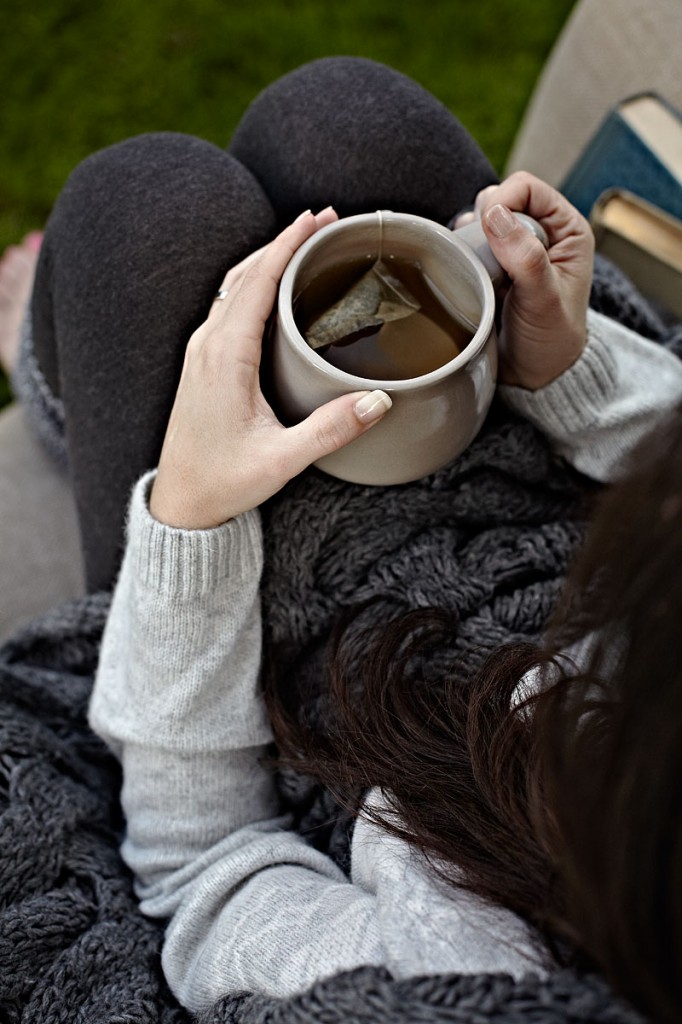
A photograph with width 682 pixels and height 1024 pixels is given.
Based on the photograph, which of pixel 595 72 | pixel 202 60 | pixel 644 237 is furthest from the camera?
pixel 202 60

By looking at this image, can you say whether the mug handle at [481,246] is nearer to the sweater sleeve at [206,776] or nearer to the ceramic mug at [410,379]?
the ceramic mug at [410,379]

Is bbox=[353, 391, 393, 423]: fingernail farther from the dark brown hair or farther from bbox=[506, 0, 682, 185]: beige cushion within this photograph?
bbox=[506, 0, 682, 185]: beige cushion

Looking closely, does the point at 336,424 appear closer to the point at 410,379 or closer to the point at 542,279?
the point at 410,379

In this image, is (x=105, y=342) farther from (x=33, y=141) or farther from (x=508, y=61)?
(x=508, y=61)

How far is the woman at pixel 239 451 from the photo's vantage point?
54cm

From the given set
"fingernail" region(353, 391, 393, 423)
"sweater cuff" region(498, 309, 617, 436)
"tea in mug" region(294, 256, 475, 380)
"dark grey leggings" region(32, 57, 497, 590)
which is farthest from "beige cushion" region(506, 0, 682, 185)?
"fingernail" region(353, 391, 393, 423)

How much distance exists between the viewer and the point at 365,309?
572mm

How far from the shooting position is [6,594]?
85cm

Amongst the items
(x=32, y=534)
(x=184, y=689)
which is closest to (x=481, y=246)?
(x=184, y=689)

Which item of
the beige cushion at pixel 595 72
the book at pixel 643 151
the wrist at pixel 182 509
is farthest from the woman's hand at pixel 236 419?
the beige cushion at pixel 595 72

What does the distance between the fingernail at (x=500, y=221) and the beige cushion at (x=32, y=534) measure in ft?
1.80

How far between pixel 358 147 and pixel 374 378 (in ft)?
0.84

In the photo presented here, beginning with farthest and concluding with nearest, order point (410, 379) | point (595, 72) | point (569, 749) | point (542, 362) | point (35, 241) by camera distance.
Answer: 1. point (35, 241)
2. point (595, 72)
3. point (542, 362)
4. point (410, 379)
5. point (569, 749)

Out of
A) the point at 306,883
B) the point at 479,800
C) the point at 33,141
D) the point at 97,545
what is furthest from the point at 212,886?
the point at 33,141
